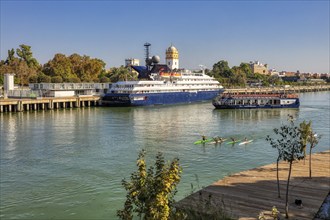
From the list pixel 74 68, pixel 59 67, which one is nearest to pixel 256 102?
pixel 59 67

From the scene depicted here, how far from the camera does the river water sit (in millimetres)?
21375

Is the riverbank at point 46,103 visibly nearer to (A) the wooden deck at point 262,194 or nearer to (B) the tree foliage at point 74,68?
(B) the tree foliage at point 74,68

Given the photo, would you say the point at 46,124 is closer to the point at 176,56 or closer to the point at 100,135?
the point at 100,135

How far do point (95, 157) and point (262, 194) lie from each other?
17774 millimetres

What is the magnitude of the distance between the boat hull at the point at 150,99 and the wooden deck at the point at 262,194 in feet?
217

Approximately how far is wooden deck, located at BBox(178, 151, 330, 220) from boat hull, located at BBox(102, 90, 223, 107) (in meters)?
66.1

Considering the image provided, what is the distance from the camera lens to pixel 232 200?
1755 cm

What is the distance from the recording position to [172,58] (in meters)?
140

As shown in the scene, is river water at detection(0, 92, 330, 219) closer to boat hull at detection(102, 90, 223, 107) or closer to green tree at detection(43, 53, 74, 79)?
boat hull at detection(102, 90, 223, 107)

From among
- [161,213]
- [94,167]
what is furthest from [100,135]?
[161,213]

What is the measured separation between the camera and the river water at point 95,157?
70.1ft

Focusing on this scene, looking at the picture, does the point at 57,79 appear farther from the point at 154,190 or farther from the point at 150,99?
the point at 154,190

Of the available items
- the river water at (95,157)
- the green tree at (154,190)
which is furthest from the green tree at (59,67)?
the green tree at (154,190)

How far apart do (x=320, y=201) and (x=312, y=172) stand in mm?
5479
